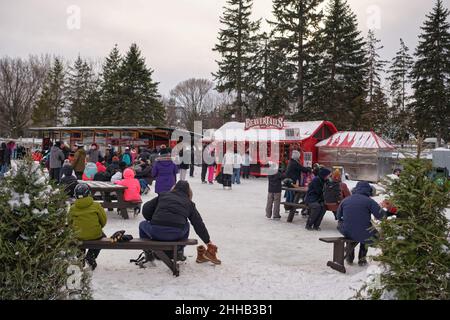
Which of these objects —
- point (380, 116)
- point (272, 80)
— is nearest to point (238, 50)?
point (272, 80)

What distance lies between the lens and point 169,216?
17.9 feet

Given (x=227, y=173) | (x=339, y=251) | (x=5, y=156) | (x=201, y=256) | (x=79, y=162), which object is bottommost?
(x=201, y=256)

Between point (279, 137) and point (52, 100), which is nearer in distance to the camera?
point (279, 137)

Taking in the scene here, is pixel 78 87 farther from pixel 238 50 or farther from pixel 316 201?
pixel 316 201

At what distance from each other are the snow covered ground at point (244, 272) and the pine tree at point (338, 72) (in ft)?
85.5

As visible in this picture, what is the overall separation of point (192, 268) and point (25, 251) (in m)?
2.78

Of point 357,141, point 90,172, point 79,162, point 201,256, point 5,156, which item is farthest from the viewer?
point 357,141

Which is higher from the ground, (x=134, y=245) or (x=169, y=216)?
(x=169, y=216)

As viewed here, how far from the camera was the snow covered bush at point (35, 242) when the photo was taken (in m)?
3.52

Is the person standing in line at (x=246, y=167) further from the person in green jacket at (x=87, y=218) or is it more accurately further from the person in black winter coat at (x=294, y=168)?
the person in green jacket at (x=87, y=218)

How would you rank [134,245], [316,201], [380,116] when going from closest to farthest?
[134,245] → [316,201] → [380,116]

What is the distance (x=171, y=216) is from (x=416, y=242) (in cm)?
307

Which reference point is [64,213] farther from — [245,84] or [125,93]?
[125,93]

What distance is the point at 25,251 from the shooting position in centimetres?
351
